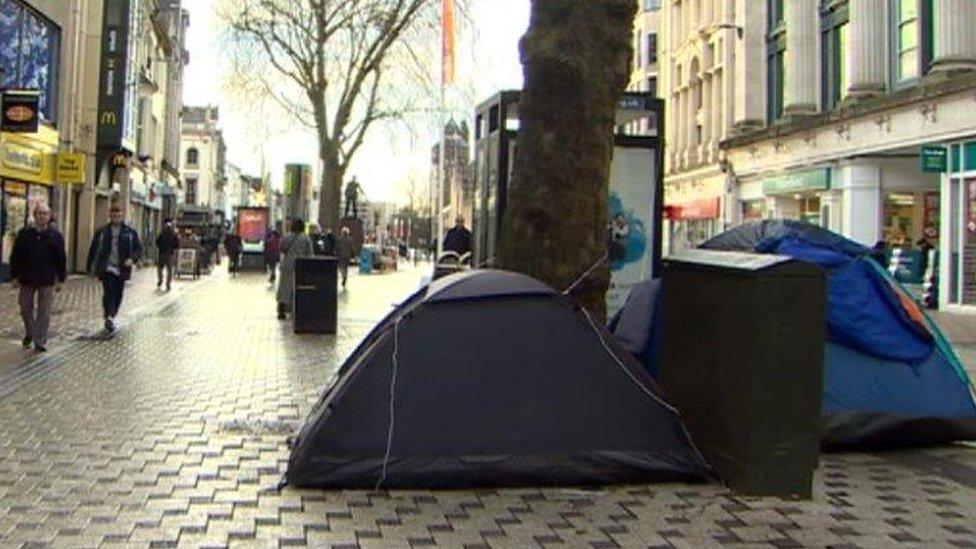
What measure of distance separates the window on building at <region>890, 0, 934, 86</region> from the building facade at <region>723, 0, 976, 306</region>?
35 mm

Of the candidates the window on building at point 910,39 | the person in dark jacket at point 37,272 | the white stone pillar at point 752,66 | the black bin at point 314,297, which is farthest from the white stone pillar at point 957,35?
the person in dark jacket at point 37,272

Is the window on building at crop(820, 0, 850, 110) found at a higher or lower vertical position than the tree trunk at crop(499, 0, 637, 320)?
higher

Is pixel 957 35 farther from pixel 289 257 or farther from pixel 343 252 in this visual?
pixel 343 252

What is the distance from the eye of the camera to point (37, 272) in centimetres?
1297

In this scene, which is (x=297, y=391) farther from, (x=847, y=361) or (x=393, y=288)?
(x=393, y=288)

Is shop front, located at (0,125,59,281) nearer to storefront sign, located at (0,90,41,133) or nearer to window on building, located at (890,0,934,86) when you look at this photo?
storefront sign, located at (0,90,41,133)

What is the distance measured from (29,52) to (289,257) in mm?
12787

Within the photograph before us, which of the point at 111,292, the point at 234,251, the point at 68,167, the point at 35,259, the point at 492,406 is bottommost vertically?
the point at 492,406

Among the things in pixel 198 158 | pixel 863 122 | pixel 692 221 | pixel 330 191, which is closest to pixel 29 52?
pixel 330 191

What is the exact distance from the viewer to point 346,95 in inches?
1736

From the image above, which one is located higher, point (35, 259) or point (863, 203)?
point (863, 203)

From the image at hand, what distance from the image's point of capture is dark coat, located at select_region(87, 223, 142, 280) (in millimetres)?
14969

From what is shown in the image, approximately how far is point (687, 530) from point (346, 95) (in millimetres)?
40085

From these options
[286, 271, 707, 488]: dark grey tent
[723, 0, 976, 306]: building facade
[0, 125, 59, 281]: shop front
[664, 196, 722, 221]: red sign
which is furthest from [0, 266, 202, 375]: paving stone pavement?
[664, 196, 722, 221]: red sign
